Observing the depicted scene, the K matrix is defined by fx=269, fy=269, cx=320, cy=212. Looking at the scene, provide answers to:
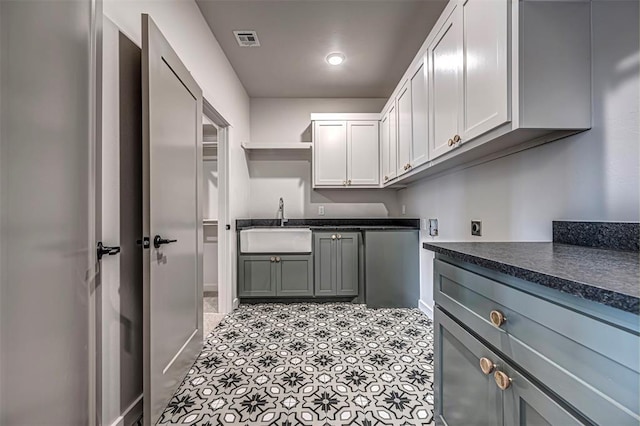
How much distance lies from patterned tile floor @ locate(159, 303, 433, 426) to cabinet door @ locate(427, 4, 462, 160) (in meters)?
1.43

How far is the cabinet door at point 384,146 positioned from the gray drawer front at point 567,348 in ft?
7.74

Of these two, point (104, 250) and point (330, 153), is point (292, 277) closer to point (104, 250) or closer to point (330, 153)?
point (330, 153)

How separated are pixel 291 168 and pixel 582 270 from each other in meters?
3.36

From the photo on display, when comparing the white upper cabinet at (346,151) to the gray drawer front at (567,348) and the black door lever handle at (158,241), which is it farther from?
the gray drawer front at (567,348)

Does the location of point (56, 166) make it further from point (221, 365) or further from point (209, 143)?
point (209, 143)

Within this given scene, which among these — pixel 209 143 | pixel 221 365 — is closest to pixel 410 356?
pixel 221 365

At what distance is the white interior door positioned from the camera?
128 cm

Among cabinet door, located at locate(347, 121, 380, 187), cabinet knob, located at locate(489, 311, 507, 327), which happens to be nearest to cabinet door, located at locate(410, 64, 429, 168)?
cabinet door, located at locate(347, 121, 380, 187)

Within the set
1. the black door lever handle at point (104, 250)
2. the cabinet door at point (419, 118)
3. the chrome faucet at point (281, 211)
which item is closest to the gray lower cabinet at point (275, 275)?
the chrome faucet at point (281, 211)

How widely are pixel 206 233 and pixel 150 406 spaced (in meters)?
2.59

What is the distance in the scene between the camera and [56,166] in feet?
3.09

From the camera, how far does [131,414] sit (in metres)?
1.32

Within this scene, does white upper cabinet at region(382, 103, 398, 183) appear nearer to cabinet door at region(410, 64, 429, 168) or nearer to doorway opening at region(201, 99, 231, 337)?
cabinet door at region(410, 64, 429, 168)

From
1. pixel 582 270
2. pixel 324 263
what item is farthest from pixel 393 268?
pixel 582 270
